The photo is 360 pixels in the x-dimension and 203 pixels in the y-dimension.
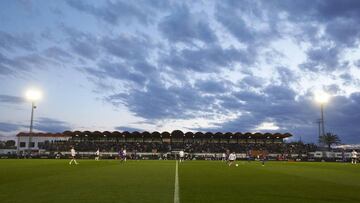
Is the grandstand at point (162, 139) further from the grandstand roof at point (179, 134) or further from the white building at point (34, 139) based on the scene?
the white building at point (34, 139)

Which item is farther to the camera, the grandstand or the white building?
the white building

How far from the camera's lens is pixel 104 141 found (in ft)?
341

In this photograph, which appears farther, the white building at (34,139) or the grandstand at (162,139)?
the white building at (34,139)

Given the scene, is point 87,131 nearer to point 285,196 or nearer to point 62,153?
point 62,153

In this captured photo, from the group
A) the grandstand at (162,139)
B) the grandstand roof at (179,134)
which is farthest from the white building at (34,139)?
the grandstand roof at (179,134)

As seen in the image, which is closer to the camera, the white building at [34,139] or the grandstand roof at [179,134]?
the grandstand roof at [179,134]

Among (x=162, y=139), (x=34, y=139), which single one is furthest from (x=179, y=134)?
(x=34, y=139)

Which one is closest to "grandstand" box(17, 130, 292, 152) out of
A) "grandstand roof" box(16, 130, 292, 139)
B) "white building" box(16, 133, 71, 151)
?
"grandstand roof" box(16, 130, 292, 139)

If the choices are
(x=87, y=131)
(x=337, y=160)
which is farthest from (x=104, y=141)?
(x=337, y=160)

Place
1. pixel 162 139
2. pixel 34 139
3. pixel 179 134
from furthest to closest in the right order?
1. pixel 34 139
2. pixel 162 139
3. pixel 179 134

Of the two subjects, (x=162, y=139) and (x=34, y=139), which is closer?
(x=162, y=139)

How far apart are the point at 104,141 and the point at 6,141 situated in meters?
38.6

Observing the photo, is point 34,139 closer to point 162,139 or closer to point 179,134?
point 162,139

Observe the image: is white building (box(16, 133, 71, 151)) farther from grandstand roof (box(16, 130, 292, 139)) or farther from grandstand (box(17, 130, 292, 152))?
grandstand roof (box(16, 130, 292, 139))
